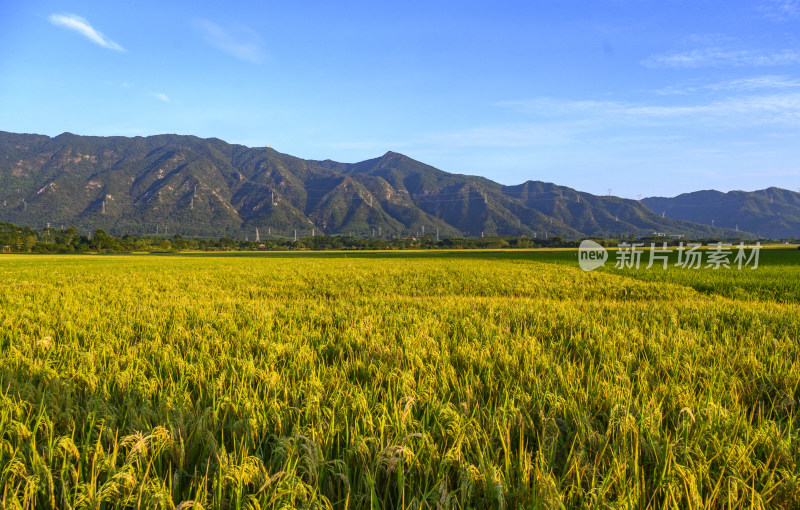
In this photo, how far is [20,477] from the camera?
1.81 meters

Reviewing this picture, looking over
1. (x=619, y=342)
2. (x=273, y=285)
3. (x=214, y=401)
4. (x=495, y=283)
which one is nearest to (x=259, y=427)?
(x=214, y=401)

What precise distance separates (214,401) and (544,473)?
86.7 inches

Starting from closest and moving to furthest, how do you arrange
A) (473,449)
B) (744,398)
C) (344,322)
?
(473,449)
(744,398)
(344,322)

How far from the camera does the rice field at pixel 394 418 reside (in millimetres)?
1689

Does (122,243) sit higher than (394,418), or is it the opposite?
(394,418)

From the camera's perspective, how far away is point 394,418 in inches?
90.7

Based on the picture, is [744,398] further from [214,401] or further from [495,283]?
[495,283]

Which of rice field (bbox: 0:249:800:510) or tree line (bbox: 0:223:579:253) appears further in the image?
tree line (bbox: 0:223:579:253)

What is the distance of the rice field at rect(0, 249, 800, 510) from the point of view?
1.69 metres

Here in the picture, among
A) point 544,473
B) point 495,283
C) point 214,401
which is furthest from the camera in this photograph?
point 495,283

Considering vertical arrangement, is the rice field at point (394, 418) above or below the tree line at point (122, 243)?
above

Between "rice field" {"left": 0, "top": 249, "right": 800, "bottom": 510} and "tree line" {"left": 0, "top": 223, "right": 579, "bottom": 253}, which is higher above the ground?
"rice field" {"left": 0, "top": 249, "right": 800, "bottom": 510}

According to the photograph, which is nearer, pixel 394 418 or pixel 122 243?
pixel 394 418

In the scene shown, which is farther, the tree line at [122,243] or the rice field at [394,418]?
the tree line at [122,243]
